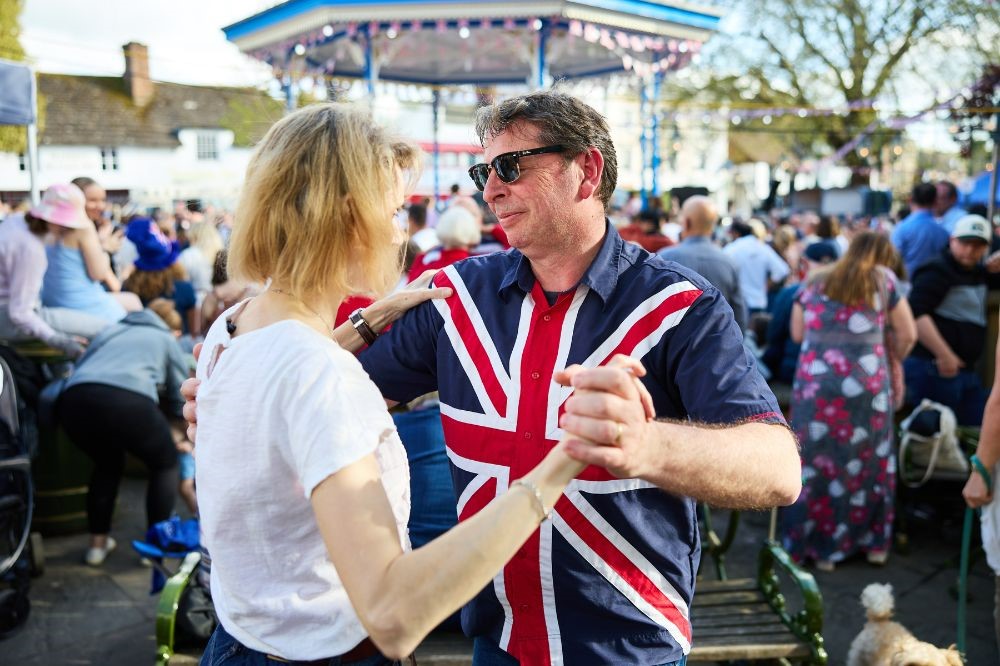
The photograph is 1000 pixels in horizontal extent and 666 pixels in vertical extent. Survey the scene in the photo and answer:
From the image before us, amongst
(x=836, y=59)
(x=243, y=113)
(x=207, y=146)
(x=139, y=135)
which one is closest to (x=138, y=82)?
(x=139, y=135)

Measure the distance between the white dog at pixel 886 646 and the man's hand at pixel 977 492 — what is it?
1.76ft

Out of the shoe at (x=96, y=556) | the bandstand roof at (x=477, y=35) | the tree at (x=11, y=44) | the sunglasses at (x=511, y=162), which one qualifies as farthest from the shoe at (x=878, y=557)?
the tree at (x=11, y=44)

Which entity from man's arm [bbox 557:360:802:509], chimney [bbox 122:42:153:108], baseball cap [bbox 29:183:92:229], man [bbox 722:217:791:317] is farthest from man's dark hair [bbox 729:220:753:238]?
chimney [bbox 122:42:153:108]

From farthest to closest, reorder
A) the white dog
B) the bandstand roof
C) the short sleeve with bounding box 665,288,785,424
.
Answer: the bandstand roof → the white dog → the short sleeve with bounding box 665,288,785,424

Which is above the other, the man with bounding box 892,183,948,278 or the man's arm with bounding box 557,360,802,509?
the man with bounding box 892,183,948,278

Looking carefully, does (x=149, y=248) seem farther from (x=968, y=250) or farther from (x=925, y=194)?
(x=925, y=194)

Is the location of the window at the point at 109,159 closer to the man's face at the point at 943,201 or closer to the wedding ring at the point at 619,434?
the man's face at the point at 943,201

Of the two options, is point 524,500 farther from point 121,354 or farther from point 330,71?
point 330,71

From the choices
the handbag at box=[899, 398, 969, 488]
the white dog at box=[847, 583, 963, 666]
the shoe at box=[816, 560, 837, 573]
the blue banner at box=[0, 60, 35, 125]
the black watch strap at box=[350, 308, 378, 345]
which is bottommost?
the shoe at box=[816, 560, 837, 573]

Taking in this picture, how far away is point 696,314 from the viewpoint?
1.68 m

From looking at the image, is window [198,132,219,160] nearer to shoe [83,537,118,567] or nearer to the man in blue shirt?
shoe [83,537,118,567]

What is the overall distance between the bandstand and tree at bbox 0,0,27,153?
21.1 m

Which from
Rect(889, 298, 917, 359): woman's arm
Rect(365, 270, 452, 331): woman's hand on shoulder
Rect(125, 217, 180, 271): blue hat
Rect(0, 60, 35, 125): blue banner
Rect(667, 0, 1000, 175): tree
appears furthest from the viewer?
Rect(667, 0, 1000, 175): tree

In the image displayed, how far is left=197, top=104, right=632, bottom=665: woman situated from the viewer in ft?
3.66
